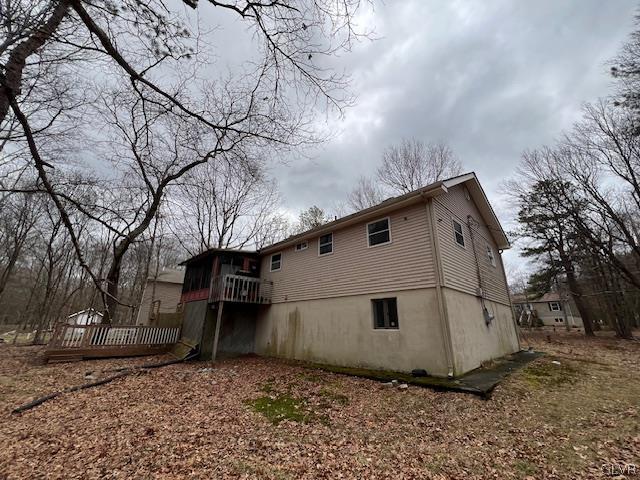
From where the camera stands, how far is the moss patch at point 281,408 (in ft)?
17.9

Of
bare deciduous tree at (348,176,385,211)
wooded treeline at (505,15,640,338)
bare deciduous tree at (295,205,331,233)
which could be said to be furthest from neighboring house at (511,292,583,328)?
bare deciduous tree at (295,205,331,233)

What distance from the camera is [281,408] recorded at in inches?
236

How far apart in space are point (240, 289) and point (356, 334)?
5.95 m

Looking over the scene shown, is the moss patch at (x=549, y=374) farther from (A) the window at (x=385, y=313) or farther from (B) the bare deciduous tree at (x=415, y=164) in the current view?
(B) the bare deciduous tree at (x=415, y=164)

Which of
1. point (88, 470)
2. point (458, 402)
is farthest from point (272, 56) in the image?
point (458, 402)

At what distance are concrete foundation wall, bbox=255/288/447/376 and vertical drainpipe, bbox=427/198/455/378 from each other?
127mm

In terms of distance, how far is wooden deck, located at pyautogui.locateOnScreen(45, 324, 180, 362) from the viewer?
10570mm

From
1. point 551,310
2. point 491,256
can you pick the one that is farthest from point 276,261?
point 551,310

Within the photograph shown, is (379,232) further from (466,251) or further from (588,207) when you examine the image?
(588,207)


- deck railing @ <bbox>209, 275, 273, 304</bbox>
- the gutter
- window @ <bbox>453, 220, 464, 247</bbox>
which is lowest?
deck railing @ <bbox>209, 275, 273, 304</bbox>

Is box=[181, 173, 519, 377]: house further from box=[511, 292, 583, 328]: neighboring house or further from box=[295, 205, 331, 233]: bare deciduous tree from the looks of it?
box=[511, 292, 583, 328]: neighboring house

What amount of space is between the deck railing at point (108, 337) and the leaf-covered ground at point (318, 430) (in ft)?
9.59

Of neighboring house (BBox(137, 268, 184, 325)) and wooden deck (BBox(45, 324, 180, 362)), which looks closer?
wooden deck (BBox(45, 324, 180, 362))

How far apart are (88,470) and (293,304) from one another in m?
8.76
